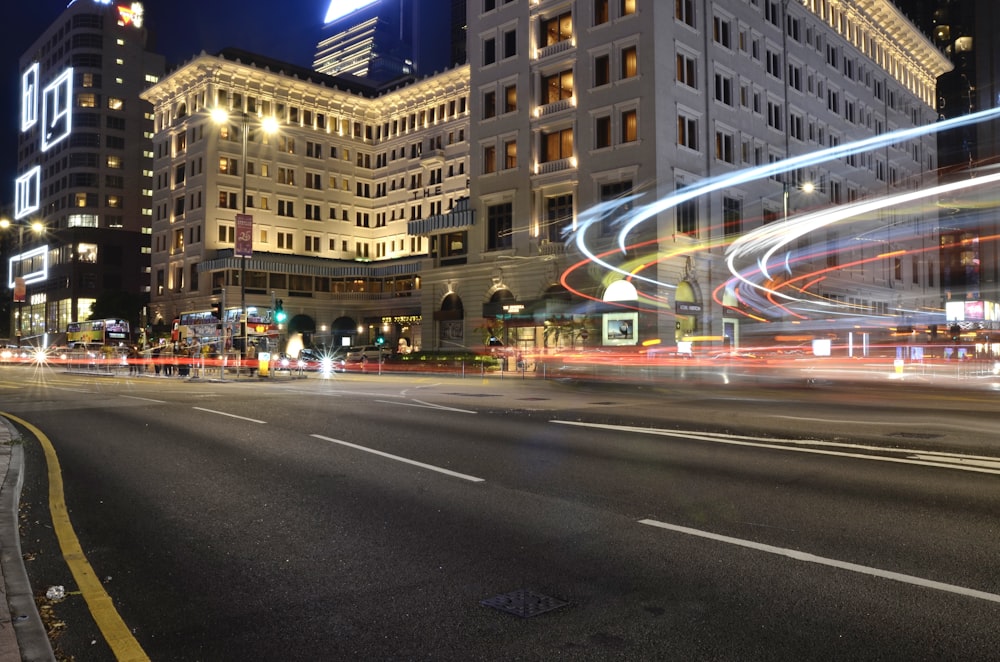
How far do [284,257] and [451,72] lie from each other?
957 inches

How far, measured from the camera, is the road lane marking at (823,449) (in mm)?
9234

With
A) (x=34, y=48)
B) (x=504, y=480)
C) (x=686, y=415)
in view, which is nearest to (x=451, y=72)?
(x=686, y=415)

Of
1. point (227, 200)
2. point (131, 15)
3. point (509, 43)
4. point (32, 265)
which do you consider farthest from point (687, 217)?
point (32, 265)

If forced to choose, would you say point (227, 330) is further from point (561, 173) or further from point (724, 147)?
point (724, 147)

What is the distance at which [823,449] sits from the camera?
10570mm

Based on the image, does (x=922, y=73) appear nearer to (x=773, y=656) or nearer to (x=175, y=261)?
(x=175, y=261)

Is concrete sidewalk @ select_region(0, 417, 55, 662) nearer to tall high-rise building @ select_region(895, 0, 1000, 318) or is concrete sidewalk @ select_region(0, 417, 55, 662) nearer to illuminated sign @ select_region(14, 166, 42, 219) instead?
tall high-rise building @ select_region(895, 0, 1000, 318)

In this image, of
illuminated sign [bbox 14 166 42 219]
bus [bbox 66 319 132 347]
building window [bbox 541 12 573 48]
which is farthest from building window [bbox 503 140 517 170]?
illuminated sign [bbox 14 166 42 219]

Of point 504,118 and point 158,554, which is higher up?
point 504,118

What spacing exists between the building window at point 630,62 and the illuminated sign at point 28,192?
113 m

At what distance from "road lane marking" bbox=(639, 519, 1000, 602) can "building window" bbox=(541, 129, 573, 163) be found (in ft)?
137

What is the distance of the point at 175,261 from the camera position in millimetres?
74500

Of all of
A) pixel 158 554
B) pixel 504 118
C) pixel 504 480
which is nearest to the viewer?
pixel 158 554

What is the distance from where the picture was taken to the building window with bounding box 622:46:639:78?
42719 millimetres
